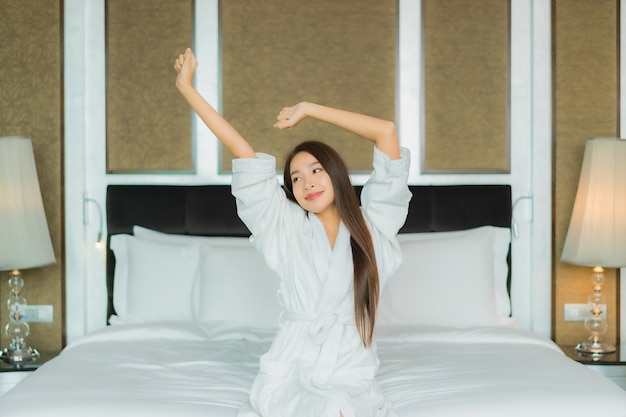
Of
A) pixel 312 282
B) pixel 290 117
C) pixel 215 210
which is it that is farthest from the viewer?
pixel 215 210

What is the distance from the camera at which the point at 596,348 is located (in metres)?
3.66

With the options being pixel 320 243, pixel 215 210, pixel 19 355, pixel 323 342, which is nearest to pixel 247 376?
pixel 323 342

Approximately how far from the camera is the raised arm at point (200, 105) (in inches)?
90.4

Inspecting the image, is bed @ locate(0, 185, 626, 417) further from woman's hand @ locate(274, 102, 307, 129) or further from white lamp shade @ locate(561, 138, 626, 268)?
woman's hand @ locate(274, 102, 307, 129)

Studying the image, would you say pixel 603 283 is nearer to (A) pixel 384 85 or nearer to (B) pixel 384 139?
(A) pixel 384 85

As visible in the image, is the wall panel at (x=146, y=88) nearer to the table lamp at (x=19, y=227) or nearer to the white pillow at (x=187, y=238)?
the white pillow at (x=187, y=238)

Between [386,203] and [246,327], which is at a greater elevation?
[386,203]

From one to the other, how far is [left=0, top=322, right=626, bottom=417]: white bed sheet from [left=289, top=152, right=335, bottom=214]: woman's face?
0.62 metres

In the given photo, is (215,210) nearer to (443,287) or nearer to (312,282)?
(443,287)

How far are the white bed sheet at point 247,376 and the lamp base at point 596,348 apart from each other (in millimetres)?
498

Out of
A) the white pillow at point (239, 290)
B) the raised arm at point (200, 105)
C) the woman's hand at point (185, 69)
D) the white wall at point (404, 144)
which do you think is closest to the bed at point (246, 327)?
the white pillow at point (239, 290)

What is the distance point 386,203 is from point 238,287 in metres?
1.19

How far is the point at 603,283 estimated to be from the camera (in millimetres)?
3947

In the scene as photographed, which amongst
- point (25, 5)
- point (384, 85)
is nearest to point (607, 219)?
point (384, 85)
